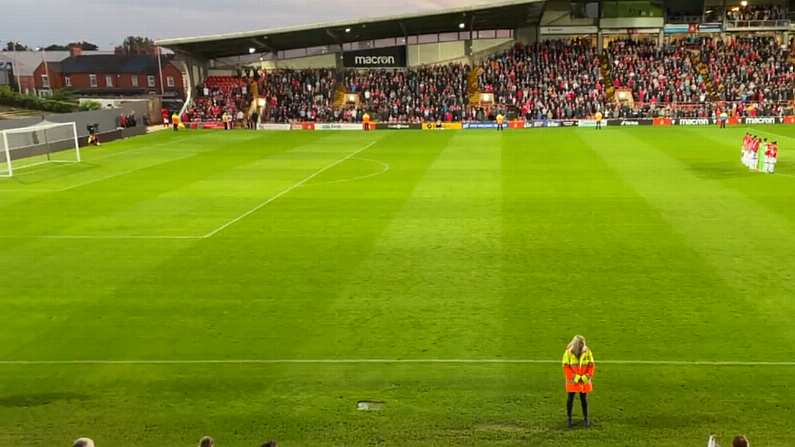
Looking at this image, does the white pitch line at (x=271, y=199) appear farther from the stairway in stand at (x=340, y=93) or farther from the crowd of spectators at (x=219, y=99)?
the crowd of spectators at (x=219, y=99)

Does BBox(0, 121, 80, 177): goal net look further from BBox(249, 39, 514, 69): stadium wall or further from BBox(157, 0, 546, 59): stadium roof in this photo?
BBox(249, 39, 514, 69): stadium wall

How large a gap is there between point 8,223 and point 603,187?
19.9 meters

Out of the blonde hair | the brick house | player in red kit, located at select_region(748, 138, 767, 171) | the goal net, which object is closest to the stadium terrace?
the goal net

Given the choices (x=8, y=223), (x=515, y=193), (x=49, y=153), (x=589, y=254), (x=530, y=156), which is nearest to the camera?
(x=589, y=254)

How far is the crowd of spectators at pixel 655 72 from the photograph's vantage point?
56.9 m

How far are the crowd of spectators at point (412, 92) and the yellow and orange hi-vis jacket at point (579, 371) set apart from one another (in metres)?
47.9

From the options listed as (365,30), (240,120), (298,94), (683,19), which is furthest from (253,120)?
(683,19)

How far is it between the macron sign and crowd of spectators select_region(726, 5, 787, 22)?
30066mm

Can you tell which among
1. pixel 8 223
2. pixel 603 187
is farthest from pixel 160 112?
pixel 603 187

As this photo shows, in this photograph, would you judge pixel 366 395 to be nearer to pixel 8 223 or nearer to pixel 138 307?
pixel 138 307

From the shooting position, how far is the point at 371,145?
139 ft

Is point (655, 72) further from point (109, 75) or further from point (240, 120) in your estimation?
point (109, 75)

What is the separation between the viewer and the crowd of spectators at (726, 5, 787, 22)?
62.8 m

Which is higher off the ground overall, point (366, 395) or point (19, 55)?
point (19, 55)
